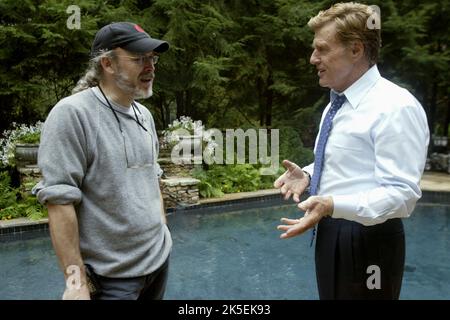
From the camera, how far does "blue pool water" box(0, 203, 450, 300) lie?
416cm

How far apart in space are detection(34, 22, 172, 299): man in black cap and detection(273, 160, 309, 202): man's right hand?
20.2 inches

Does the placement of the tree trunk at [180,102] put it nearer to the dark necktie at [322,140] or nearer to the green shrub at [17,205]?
the green shrub at [17,205]

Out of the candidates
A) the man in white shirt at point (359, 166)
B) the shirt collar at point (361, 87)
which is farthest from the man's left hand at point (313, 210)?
the shirt collar at point (361, 87)

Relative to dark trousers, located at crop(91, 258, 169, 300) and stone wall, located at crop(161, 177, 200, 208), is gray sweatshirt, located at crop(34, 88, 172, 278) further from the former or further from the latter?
stone wall, located at crop(161, 177, 200, 208)

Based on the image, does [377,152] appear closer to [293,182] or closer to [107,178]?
[293,182]

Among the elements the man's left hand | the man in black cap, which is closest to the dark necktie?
the man's left hand

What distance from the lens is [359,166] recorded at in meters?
1.56

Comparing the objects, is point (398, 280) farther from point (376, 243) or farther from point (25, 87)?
point (25, 87)

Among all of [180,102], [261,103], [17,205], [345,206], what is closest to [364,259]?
[345,206]

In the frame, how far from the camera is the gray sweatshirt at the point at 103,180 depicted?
1.43 m

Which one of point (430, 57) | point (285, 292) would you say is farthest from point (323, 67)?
point (430, 57)

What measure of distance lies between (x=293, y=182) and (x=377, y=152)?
0.50 metres

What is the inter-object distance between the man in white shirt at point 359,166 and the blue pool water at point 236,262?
101 inches
